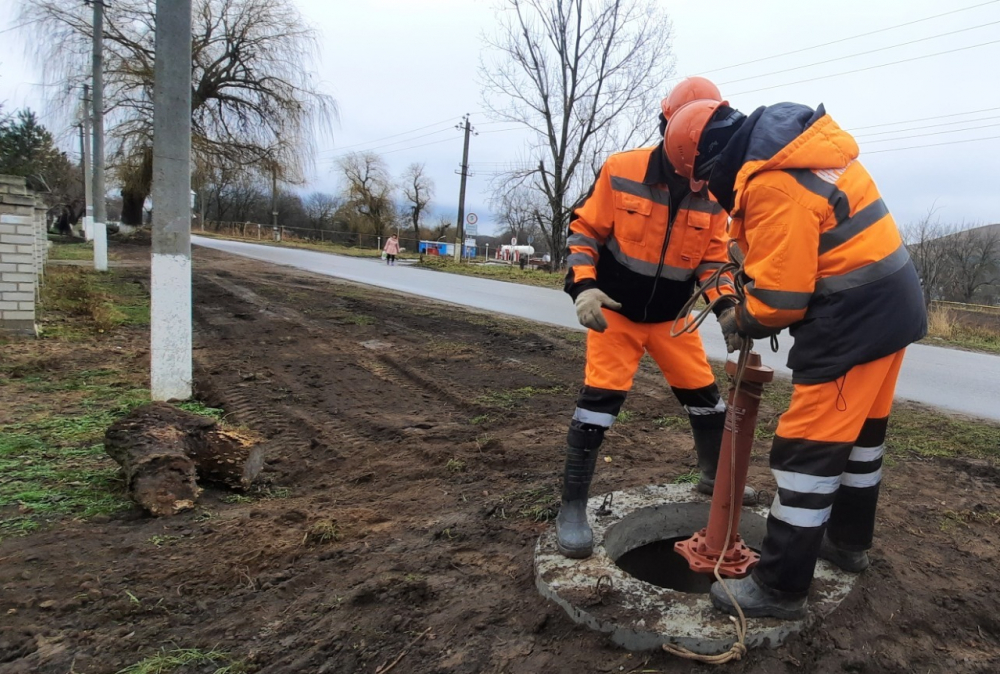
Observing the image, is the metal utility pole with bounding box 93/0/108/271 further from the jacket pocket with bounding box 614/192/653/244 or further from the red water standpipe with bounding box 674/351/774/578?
the red water standpipe with bounding box 674/351/774/578

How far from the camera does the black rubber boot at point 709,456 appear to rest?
9.59 ft

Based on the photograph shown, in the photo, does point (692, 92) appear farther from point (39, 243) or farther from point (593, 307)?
point (39, 243)

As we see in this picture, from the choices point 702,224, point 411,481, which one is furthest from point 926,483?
point 411,481

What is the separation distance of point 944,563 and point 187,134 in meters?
5.29

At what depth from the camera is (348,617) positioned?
2166mm

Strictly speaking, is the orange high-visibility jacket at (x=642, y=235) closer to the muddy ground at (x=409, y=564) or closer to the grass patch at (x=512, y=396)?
the muddy ground at (x=409, y=564)

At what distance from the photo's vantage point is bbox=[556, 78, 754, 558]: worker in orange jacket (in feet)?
8.14

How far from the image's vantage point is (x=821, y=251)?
1911 millimetres

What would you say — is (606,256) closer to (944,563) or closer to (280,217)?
(944,563)

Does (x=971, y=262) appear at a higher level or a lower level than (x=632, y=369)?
higher

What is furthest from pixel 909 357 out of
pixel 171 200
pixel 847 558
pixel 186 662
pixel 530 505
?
pixel 186 662

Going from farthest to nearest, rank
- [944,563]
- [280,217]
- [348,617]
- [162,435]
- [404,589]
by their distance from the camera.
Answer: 1. [280,217]
2. [162,435]
3. [944,563]
4. [404,589]
5. [348,617]

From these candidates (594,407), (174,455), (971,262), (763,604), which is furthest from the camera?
(971,262)

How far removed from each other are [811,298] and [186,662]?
2.29m
